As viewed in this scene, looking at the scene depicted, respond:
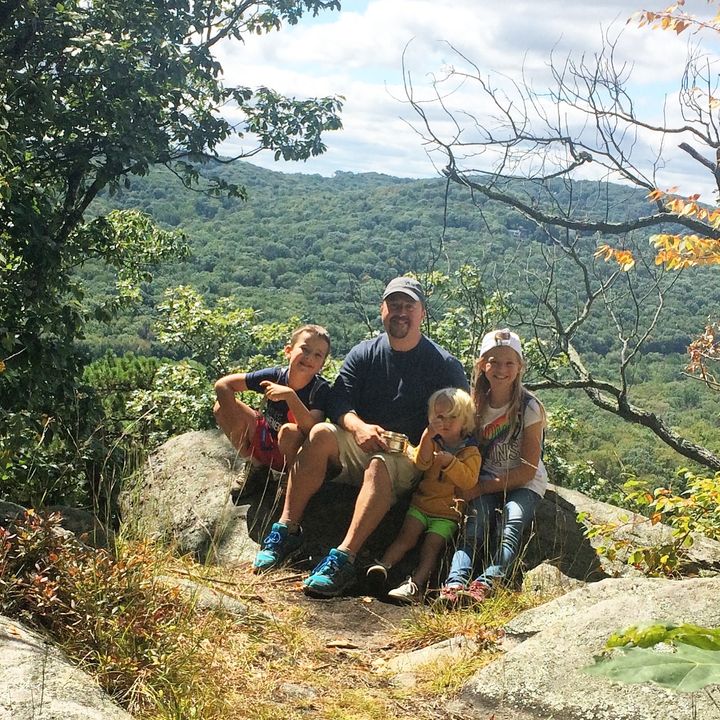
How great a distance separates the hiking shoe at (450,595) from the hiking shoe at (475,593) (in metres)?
0.02

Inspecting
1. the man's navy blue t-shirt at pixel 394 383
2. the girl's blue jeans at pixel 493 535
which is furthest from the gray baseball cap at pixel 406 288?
the girl's blue jeans at pixel 493 535

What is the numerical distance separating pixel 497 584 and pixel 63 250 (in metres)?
3.37

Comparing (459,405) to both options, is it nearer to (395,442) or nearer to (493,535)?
(395,442)

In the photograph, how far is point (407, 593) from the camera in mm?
3801

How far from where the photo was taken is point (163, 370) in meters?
7.71

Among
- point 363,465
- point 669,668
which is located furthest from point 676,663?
point 363,465

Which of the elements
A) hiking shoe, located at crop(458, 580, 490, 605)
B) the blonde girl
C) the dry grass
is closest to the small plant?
the dry grass

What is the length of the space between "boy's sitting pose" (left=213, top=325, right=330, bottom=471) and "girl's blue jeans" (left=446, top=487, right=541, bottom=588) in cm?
97

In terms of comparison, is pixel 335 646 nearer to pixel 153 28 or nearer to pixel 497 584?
pixel 497 584

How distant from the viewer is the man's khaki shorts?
4.15 metres

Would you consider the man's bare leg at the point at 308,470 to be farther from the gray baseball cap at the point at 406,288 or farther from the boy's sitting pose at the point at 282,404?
the gray baseball cap at the point at 406,288

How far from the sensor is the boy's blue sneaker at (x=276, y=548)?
13.3ft

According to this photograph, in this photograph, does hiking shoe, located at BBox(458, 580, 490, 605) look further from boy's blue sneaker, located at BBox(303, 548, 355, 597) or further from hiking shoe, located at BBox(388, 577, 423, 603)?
boy's blue sneaker, located at BBox(303, 548, 355, 597)

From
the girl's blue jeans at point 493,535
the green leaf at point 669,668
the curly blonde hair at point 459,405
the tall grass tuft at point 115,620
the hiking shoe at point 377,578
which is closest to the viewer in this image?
the green leaf at point 669,668
